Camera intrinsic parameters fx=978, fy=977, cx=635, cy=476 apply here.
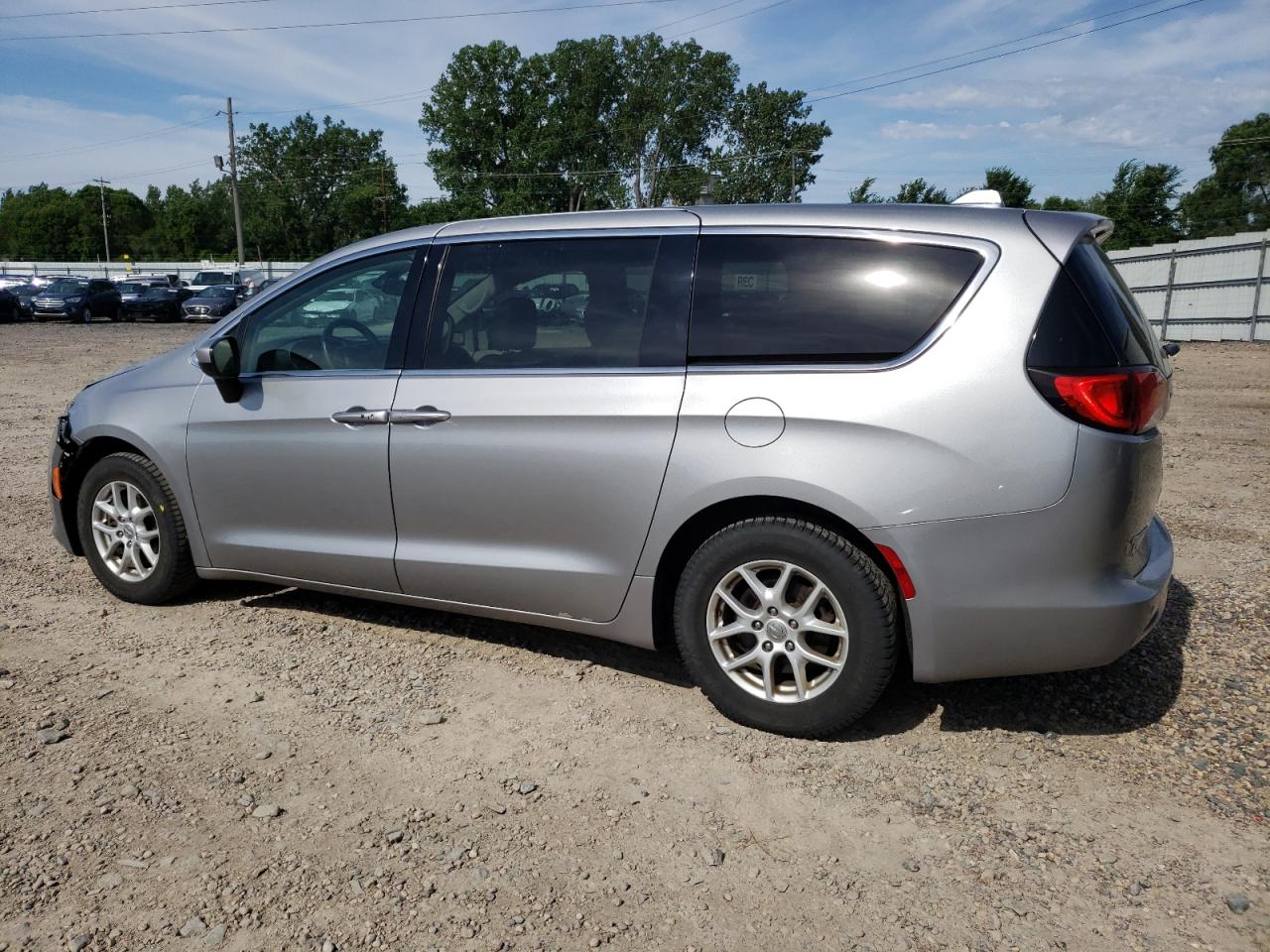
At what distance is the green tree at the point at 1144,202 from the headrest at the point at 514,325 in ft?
224

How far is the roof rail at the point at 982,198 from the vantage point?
366cm

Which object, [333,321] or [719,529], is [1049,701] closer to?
[719,529]

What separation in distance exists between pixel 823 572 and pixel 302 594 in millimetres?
3019

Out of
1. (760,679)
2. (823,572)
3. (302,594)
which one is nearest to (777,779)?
(760,679)

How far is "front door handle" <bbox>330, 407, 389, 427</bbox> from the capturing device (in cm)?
403

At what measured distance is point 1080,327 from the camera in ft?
10.1

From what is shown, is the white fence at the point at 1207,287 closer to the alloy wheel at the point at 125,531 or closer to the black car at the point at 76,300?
the alloy wheel at the point at 125,531

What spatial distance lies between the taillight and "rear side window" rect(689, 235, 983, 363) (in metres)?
0.44

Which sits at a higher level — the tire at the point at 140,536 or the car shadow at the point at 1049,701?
the tire at the point at 140,536

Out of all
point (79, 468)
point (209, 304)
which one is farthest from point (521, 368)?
point (209, 304)

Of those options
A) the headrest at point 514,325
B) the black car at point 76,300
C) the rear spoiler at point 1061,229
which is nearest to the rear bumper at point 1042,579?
the rear spoiler at point 1061,229

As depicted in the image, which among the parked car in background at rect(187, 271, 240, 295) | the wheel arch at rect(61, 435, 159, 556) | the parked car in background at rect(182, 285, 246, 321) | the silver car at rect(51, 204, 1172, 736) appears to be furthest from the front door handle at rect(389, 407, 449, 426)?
the parked car in background at rect(187, 271, 240, 295)

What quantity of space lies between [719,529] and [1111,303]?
59.4 inches

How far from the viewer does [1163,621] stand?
14.7ft
